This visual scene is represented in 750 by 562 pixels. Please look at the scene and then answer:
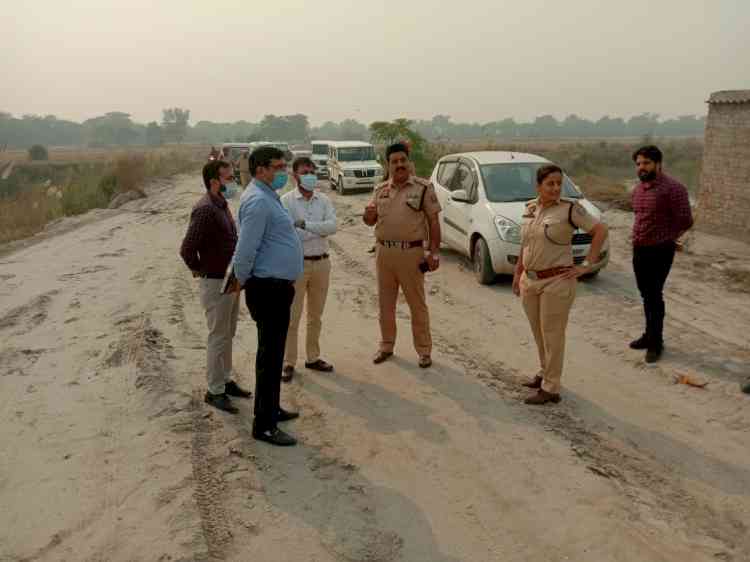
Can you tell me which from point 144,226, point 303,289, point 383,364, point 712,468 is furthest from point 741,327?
point 144,226

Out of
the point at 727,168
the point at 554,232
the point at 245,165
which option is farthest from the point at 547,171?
the point at 727,168

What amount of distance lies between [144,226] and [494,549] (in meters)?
13.9

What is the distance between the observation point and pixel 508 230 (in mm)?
8500

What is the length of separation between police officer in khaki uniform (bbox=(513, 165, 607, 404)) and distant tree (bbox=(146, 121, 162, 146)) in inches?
5801

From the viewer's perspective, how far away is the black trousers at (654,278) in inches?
231

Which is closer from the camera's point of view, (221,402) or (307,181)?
(221,402)

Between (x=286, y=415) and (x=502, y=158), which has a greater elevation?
(x=502, y=158)

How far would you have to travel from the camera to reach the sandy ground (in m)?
3.36

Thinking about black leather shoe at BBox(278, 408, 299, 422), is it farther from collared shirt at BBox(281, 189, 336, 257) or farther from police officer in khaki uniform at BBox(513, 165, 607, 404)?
police officer in khaki uniform at BBox(513, 165, 607, 404)

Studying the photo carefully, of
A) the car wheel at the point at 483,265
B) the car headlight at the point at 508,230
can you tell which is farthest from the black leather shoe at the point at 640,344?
the car wheel at the point at 483,265

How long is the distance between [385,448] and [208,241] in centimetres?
193

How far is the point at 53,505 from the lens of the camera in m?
3.65

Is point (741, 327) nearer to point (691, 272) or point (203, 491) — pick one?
point (691, 272)

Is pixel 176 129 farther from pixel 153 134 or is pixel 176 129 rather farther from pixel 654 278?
pixel 654 278
